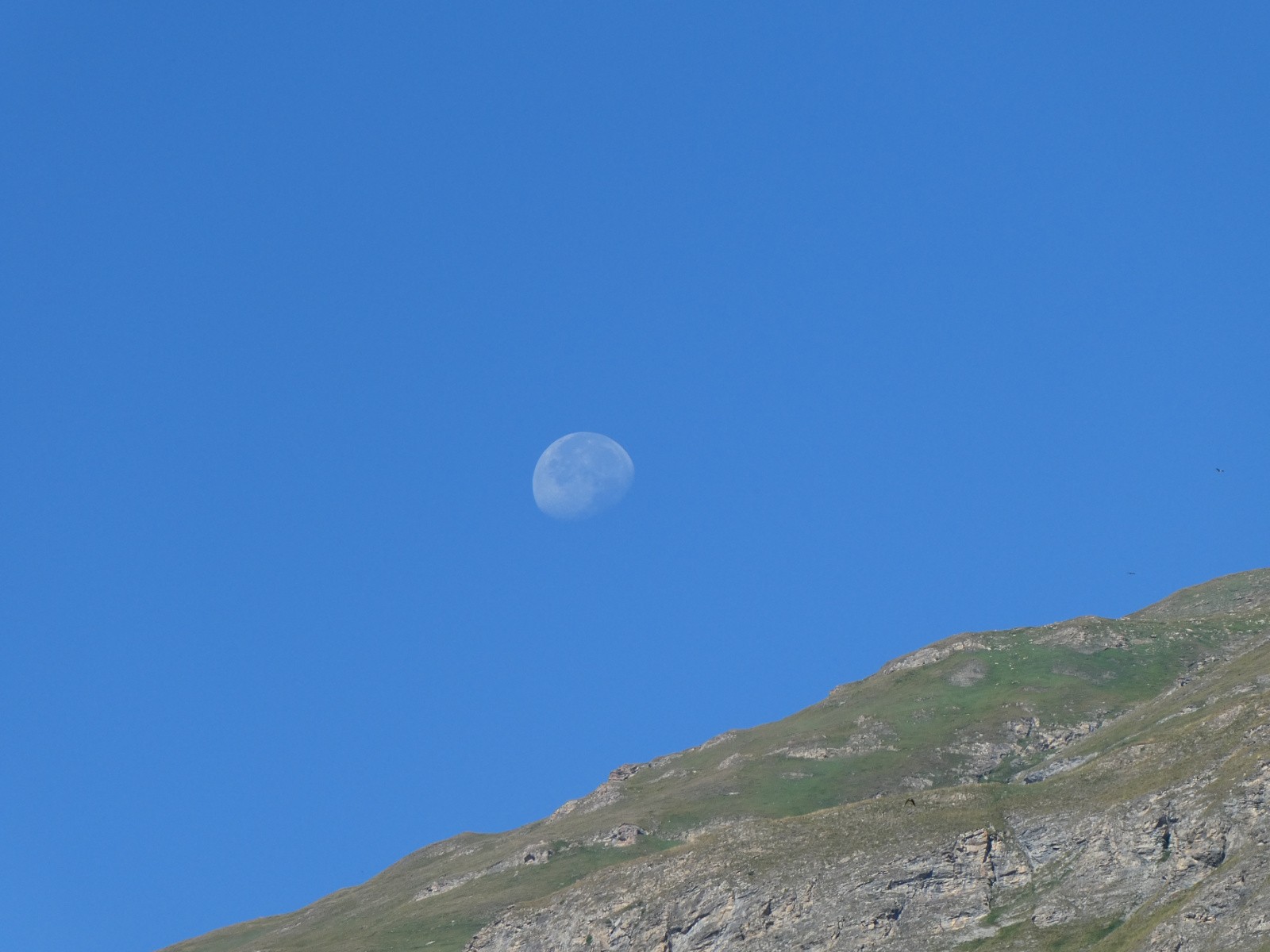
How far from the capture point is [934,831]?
395 feet

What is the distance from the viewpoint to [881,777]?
152875 mm

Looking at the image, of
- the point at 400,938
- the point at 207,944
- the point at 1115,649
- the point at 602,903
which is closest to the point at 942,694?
the point at 1115,649

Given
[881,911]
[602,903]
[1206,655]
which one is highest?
[1206,655]

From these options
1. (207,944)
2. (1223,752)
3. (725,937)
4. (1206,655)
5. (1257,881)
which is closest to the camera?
(1257,881)

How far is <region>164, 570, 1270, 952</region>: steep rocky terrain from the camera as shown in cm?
10381

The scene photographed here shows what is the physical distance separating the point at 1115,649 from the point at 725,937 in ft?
250

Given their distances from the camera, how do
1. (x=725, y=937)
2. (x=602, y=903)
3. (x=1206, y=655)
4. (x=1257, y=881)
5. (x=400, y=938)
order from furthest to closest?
(x=1206, y=655), (x=400, y=938), (x=602, y=903), (x=725, y=937), (x=1257, y=881)

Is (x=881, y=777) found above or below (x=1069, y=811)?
above

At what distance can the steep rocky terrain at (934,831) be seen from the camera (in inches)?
4087

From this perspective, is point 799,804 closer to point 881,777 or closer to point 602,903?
point 881,777

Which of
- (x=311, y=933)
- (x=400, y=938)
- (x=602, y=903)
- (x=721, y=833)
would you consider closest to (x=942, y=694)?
(x=721, y=833)

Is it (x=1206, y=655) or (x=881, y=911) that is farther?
(x=1206, y=655)

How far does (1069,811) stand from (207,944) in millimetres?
117852

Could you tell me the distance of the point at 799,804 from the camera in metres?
152
